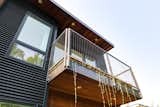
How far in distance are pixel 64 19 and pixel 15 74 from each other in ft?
11.0

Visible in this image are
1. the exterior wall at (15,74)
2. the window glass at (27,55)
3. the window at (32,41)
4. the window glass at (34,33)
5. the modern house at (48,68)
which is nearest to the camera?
the exterior wall at (15,74)

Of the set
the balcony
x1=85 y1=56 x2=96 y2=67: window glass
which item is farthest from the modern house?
x1=85 y1=56 x2=96 y2=67: window glass

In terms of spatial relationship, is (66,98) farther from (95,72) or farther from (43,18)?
(43,18)

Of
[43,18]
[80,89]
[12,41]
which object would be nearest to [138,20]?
[43,18]

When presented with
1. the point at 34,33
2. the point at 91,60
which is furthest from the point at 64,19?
the point at 91,60

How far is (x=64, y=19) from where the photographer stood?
6.39 metres

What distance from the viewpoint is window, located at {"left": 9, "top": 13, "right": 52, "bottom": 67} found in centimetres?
443

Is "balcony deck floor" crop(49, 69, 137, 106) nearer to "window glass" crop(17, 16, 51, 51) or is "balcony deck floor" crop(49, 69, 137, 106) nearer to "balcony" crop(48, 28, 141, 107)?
"balcony" crop(48, 28, 141, 107)

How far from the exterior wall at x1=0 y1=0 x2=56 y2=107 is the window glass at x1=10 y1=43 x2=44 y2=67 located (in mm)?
173

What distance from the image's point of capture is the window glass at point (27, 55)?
170 inches

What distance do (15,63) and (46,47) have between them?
138 cm

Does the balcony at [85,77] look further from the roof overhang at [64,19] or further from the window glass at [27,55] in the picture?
the roof overhang at [64,19]

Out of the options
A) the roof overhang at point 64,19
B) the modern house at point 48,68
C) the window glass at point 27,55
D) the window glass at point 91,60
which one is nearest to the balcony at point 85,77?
the modern house at point 48,68

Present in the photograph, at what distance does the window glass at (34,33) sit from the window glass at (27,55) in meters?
0.27
